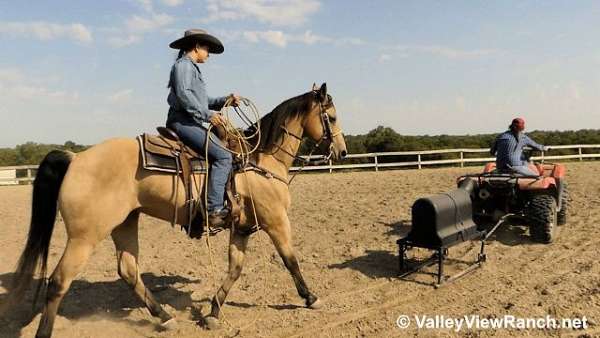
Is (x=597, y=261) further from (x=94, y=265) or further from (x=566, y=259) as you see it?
(x=94, y=265)

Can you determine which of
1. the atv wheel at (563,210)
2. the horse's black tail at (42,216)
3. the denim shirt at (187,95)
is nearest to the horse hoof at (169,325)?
the horse's black tail at (42,216)

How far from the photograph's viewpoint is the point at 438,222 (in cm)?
546

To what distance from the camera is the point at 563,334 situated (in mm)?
3775

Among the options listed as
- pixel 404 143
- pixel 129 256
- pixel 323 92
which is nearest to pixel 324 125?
pixel 323 92

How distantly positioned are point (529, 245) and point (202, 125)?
5.27 m

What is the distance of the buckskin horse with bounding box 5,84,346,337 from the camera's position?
12.9 feet

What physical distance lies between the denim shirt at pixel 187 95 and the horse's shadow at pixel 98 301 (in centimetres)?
221

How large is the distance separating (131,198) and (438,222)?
3.53 meters

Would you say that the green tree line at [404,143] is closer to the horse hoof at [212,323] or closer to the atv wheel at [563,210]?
the atv wheel at [563,210]

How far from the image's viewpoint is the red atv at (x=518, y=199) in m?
6.82

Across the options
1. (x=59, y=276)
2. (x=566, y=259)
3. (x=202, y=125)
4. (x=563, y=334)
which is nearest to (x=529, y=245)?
(x=566, y=259)

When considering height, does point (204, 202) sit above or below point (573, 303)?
above

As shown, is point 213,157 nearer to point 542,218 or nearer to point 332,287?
point 332,287

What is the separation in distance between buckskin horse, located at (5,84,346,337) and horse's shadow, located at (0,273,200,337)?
0.48 metres
